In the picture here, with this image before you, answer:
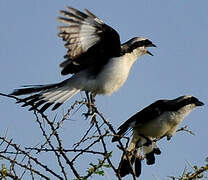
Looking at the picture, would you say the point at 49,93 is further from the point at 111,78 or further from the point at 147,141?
the point at 147,141

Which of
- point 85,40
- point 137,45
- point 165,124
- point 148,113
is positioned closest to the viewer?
point 85,40

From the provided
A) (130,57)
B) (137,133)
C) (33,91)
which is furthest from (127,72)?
(137,133)

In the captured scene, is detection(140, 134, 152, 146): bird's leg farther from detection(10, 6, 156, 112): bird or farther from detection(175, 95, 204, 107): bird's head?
detection(10, 6, 156, 112): bird

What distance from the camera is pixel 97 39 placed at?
501 cm

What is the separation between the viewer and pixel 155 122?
6152 millimetres

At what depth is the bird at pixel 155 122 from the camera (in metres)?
6.02

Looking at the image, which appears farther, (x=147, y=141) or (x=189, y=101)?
(x=189, y=101)

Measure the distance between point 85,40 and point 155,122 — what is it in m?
1.70

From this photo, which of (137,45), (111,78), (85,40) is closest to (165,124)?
(137,45)

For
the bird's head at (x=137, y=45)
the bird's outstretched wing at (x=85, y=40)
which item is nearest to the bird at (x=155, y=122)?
the bird's head at (x=137, y=45)

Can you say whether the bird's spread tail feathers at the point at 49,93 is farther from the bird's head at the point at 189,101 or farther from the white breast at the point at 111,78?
the bird's head at the point at 189,101

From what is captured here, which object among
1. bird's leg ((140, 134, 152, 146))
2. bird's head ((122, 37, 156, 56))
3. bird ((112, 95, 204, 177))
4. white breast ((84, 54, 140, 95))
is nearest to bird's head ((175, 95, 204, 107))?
bird ((112, 95, 204, 177))

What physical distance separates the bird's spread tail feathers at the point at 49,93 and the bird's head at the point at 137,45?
Result: 2.19 ft

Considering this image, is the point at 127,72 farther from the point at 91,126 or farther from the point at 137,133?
the point at 137,133
